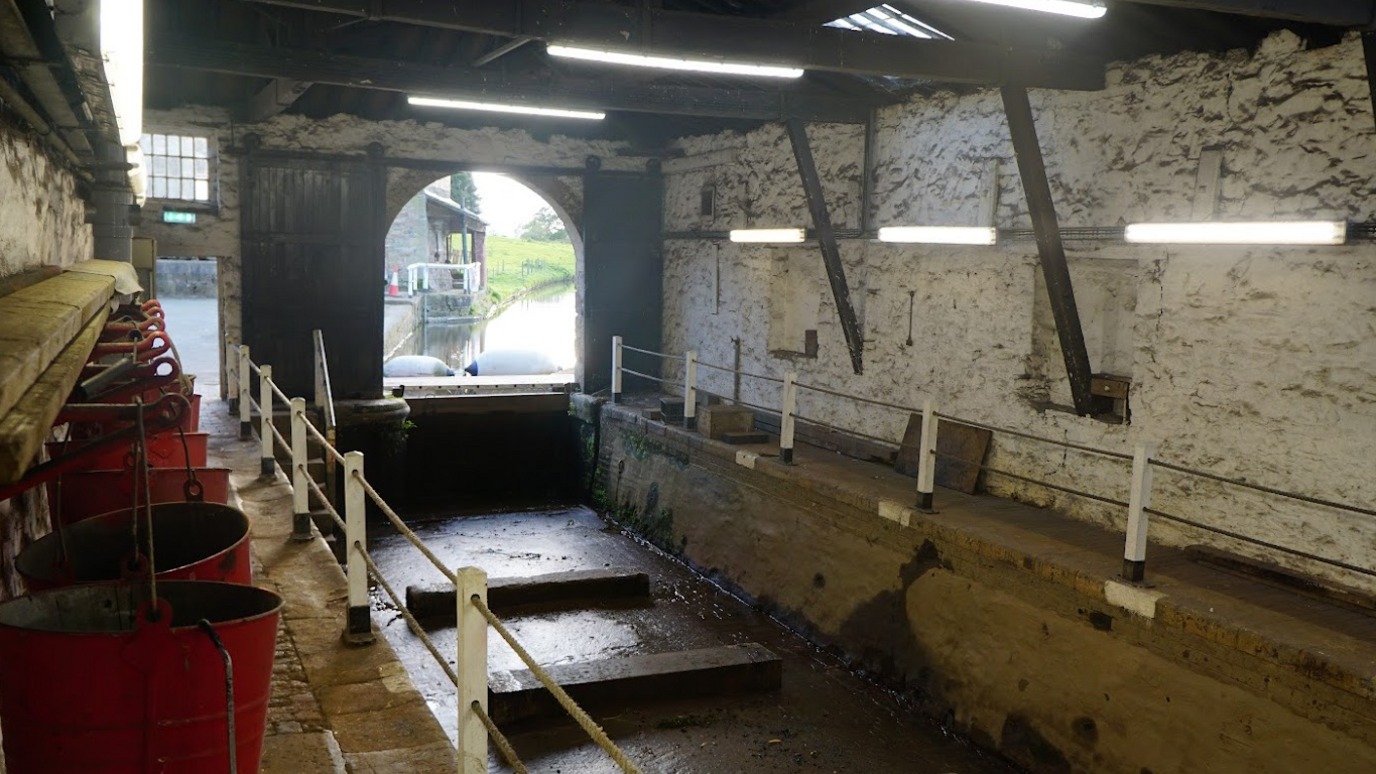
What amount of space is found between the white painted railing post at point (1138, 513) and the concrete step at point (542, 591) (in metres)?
4.47

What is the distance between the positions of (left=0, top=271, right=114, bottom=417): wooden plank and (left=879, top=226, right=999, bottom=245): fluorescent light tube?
6.09 meters

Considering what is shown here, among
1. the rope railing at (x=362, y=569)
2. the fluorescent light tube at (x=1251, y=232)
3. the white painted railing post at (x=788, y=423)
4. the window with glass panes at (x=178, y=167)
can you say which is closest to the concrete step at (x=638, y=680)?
the rope railing at (x=362, y=569)

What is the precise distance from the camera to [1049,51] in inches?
287

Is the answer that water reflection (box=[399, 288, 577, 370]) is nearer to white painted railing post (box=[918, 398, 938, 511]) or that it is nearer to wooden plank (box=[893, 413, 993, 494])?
wooden plank (box=[893, 413, 993, 494])

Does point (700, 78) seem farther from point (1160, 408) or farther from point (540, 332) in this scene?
point (540, 332)

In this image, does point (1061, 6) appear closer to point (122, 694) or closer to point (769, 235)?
point (122, 694)

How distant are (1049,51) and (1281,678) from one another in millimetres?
4436

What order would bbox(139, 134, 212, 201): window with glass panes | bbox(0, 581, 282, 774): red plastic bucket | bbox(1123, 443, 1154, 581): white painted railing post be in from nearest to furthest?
bbox(0, 581, 282, 774): red plastic bucket < bbox(1123, 443, 1154, 581): white painted railing post < bbox(139, 134, 212, 201): window with glass panes

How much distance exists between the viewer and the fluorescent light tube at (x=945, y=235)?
794 centimetres

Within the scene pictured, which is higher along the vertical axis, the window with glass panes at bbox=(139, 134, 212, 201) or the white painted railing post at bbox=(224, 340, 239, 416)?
the window with glass panes at bbox=(139, 134, 212, 201)

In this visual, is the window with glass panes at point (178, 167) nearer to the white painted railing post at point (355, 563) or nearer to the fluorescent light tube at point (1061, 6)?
the white painted railing post at point (355, 563)

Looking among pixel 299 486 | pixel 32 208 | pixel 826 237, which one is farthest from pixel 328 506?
pixel 826 237

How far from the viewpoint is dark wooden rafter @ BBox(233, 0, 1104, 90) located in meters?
6.34

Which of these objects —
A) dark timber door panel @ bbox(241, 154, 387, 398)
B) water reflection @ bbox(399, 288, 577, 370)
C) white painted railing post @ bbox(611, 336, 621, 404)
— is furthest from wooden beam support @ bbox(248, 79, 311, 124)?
water reflection @ bbox(399, 288, 577, 370)
